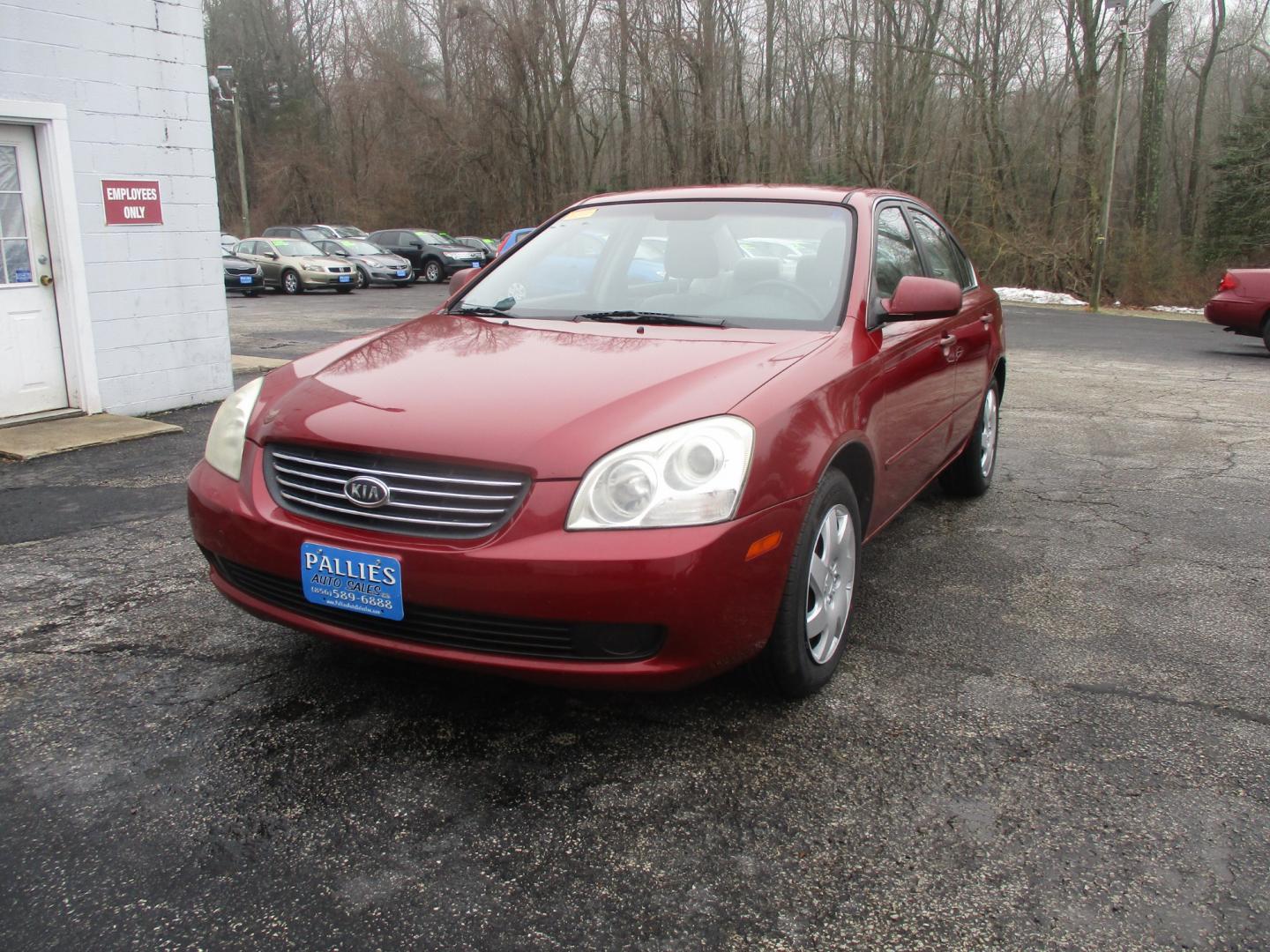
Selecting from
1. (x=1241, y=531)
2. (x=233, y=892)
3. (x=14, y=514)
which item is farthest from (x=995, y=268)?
(x=233, y=892)

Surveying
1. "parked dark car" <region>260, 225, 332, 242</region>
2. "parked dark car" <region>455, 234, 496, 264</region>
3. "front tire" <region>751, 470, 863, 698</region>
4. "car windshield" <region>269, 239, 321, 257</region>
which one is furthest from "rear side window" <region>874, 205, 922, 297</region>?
"parked dark car" <region>260, 225, 332, 242</region>

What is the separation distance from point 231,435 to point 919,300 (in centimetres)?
231

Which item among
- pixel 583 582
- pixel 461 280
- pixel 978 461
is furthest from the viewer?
pixel 978 461

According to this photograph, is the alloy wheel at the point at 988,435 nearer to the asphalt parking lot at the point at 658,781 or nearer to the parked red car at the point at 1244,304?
the asphalt parking lot at the point at 658,781

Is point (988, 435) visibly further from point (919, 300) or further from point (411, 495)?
point (411, 495)

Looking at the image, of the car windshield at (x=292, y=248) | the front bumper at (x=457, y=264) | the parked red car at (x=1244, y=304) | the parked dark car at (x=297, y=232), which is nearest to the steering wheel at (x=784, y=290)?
the parked red car at (x=1244, y=304)

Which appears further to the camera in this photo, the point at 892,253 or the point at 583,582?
the point at 892,253

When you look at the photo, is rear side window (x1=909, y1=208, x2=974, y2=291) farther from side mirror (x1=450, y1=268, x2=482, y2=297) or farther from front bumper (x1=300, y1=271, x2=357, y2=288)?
front bumper (x1=300, y1=271, x2=357, y2=288)

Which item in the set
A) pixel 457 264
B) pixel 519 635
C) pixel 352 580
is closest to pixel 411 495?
pixel 352 580

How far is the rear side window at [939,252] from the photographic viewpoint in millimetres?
4730

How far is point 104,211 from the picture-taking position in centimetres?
730

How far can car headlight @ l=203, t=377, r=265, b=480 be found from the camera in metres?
3.03

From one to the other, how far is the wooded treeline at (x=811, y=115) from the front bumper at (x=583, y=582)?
943 inches

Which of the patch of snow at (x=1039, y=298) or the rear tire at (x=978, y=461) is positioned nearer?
the rear tire at (x=978, y=461)
